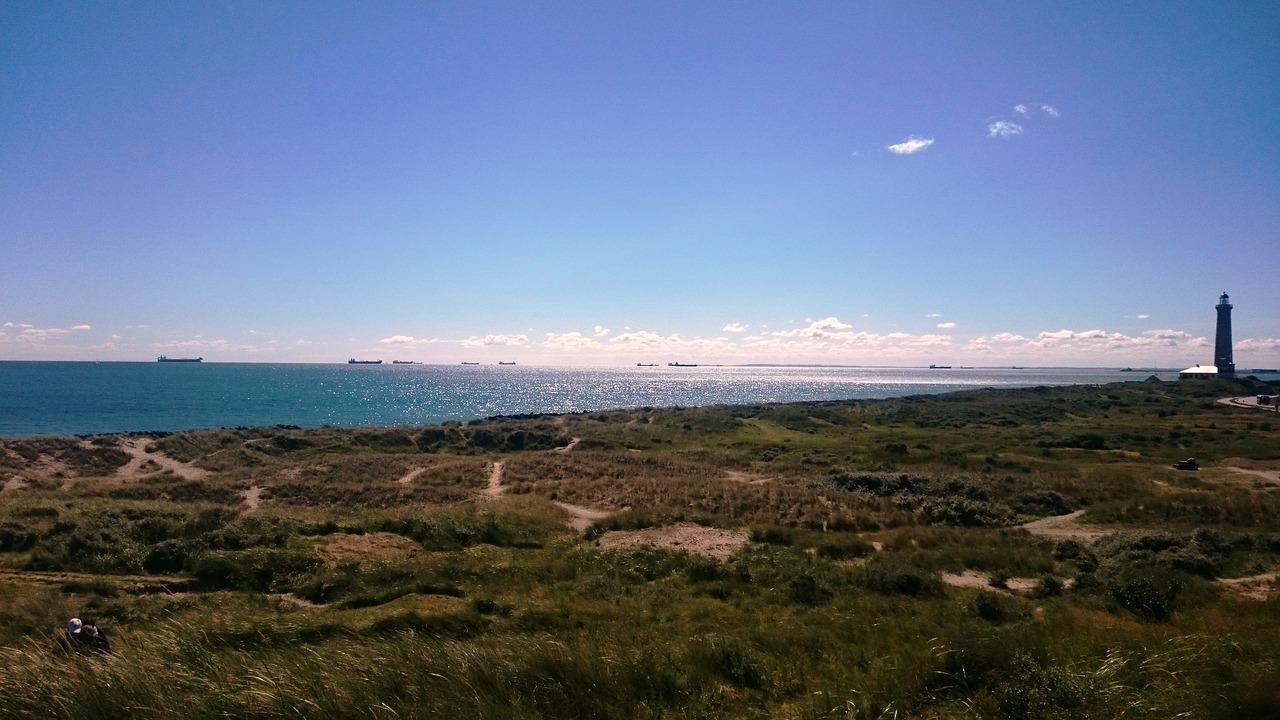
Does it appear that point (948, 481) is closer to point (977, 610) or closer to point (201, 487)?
point (977, 610)

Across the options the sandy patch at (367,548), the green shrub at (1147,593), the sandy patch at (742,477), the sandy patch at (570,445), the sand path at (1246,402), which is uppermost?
the green shrub at (1147,593)

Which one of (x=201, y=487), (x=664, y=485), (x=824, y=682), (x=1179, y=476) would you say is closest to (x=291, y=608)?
(x=824, y=682)

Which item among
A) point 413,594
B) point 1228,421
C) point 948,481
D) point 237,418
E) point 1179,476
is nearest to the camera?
point 413,594

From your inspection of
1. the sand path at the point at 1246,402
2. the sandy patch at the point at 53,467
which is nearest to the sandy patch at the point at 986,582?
the sandy patch at the point at 53,467

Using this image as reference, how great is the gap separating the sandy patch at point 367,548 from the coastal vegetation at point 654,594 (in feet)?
0.48

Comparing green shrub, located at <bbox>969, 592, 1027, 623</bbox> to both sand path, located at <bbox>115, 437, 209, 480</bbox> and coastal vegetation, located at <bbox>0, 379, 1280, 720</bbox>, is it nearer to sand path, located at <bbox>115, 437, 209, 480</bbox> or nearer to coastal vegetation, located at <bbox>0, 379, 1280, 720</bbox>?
coastal vegetation, located at <bbox>0, 379, 1280, 720</bbox>

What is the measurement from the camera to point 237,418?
100750 mm

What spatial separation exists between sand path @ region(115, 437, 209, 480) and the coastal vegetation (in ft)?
13.3

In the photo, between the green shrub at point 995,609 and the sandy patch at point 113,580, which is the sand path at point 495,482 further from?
the green shrub at point 995,609

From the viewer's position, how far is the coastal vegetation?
6320mm

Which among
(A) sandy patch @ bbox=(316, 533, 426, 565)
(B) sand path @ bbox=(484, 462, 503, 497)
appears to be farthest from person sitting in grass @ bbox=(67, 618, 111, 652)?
(B) sand path @ bbox=(484, 462, 503, 497)

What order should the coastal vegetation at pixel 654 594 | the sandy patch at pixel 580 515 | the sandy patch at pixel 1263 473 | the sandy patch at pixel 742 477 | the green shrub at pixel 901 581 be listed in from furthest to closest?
the sandy patch at pixel 742 477 → the sandy patch at pixel 1263 473 → the sandy patch at pixel 580 515 → the green shrub at pixel 901 581 → the coastal vegetation at pixel 654 594

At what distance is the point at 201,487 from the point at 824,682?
40573mm

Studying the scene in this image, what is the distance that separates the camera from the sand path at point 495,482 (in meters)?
37.4
